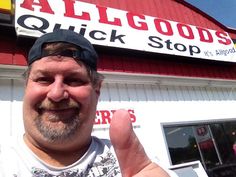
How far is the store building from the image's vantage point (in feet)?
12.5

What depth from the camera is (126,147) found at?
0.78 m

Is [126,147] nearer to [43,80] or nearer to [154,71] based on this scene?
[43,80]

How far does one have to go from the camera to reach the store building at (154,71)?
12.5ft

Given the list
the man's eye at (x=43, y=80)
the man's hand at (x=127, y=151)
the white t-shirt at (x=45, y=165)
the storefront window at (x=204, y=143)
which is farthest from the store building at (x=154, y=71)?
the man's hand at (x=127, y=151)

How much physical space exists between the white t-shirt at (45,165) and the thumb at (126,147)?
42cm

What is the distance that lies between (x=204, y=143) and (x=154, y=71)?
6.13 ft

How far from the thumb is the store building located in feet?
9.18

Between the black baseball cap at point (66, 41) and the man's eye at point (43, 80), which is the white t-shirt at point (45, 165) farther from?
the black baseball cap at point (66, 41)

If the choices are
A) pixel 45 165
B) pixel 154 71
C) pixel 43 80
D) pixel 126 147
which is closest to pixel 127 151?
pixel 126 147

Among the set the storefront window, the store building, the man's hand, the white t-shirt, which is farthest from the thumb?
the storefront window

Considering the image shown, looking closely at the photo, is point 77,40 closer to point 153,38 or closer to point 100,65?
point 100,65

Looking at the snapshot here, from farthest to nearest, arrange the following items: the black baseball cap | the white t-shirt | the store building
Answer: the store building, the black baseball cap, the white t-shirt

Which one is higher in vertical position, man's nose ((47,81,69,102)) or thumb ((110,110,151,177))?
man's nose ((47,81,69,102))

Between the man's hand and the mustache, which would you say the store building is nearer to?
the mustache
